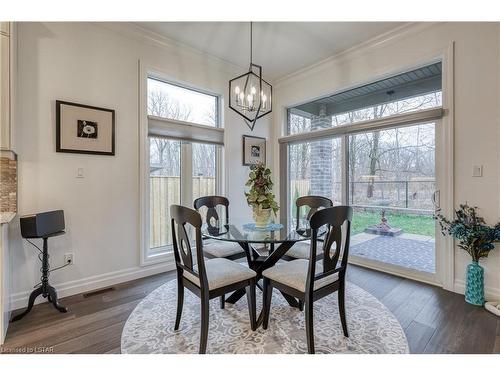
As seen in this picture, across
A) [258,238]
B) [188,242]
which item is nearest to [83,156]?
[188,242]

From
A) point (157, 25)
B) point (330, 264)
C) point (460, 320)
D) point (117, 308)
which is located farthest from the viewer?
point (157, 25)

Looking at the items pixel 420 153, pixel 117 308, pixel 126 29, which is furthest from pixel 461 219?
pixel 126 29

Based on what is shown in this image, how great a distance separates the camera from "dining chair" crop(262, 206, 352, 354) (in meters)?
1.52

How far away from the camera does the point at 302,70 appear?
150 inches

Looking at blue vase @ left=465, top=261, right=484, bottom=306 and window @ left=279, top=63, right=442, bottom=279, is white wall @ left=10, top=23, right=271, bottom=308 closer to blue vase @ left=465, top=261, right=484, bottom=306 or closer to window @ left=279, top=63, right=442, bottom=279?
window @ left=279, top=63, right=442, bottom=279

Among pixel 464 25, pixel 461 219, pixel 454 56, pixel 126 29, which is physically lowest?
pixel 461 219

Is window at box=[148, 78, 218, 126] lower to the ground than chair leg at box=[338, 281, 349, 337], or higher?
higher

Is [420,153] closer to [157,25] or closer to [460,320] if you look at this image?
[460,320]

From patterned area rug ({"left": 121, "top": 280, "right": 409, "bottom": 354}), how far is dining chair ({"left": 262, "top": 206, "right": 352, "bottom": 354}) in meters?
0.13

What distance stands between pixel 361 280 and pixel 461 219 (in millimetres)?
1159

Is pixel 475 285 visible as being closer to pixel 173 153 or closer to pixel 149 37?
pixel 173 153

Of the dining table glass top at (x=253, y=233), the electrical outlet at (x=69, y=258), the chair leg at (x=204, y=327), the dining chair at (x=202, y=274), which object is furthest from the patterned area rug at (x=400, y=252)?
the electrical outlet at (x=69, y=258)

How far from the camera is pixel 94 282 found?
2.57 m

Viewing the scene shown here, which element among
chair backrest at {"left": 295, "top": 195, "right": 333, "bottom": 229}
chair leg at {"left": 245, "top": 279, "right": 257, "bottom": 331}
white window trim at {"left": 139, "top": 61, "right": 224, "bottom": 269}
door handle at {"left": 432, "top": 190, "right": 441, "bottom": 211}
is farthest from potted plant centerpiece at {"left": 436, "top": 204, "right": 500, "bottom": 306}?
white window trim at {"left": 139, "top": 61, "right": 224, "bottom": 269}
